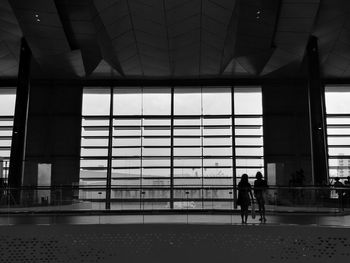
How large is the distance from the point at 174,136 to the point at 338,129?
12909 mm

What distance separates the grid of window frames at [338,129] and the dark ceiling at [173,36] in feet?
8.26

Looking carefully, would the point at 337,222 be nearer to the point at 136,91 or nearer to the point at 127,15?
the point at 127,15

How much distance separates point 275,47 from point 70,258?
19602 mm

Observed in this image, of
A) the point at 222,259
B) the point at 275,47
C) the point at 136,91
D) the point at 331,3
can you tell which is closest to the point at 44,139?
the point at 136,91

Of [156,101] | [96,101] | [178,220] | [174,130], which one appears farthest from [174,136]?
[178,220]

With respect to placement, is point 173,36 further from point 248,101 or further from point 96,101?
point 96,101

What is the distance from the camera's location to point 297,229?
11031 mm

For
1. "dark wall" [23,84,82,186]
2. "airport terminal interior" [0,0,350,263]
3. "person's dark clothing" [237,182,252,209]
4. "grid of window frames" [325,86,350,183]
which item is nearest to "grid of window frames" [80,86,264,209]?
"airport terminal interior" [0,0,350,263]

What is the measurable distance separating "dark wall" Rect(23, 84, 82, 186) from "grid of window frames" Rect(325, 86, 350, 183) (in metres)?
19.6

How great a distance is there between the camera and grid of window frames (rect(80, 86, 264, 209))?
108 ft

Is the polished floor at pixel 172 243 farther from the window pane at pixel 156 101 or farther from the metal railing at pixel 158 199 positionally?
the window pane at pixel 156 101

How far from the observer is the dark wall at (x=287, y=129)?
32625mm

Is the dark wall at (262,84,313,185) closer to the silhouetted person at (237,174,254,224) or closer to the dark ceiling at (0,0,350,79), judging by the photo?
the dark ceiling at (0,0,350,79)

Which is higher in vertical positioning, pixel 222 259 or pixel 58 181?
pixel 58 181
